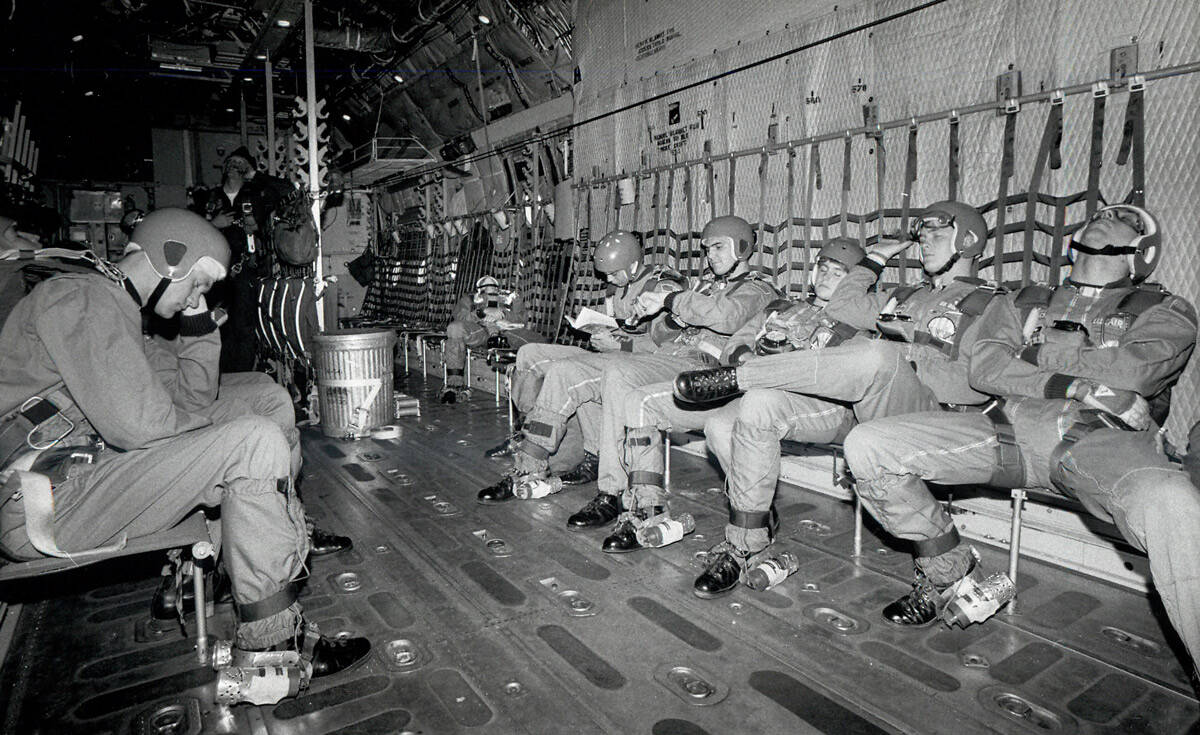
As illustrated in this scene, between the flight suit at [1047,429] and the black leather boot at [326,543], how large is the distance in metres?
2.52

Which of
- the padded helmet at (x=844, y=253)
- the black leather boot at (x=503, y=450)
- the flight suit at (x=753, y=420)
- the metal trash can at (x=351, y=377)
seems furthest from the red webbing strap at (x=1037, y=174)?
the metal trash can at (x=351, y=377)

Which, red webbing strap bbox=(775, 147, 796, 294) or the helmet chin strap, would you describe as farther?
red webbing strap bbox=(775, 147, 796, 294)

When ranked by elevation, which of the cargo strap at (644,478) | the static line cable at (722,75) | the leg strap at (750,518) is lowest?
the leg strap at (750,518)

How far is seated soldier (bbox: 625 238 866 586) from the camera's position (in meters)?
3.02

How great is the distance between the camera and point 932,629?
2.63 metres

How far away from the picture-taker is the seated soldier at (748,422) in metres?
3.02

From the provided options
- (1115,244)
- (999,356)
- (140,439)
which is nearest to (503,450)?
(140,439)

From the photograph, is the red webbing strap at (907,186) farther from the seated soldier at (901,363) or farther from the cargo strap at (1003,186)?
the seated soldier at (901,363)

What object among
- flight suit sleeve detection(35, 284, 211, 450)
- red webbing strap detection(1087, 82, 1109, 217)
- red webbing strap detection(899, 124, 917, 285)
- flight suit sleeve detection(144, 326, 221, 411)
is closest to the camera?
flight suit sleeve detection(35, 284, 211, 450)

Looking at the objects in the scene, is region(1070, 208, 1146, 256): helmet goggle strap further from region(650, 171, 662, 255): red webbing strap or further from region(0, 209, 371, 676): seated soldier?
region(650, 171, 662, 255): red webbing strap

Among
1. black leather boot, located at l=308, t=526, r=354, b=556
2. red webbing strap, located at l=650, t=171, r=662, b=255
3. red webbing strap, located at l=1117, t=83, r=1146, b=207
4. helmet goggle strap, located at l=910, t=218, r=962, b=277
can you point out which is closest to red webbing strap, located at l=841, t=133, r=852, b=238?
helmet goggle strap, located at l=910, t=218, r=962, b=277

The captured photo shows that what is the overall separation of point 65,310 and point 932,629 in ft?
10.5

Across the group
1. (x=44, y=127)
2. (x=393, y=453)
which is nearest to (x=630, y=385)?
(x=393, y=453)

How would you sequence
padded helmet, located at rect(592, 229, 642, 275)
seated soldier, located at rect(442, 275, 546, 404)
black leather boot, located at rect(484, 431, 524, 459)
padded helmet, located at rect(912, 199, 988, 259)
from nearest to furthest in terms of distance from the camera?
padded helmet, located at rect(912, 199, 988, 259)
padded helmet, located at rect(592, 229, 642, 275)
black leather boot, located at rect(484, 431, 524, 459)
seated soldier, located at rect(442, 275, 546, 404)
